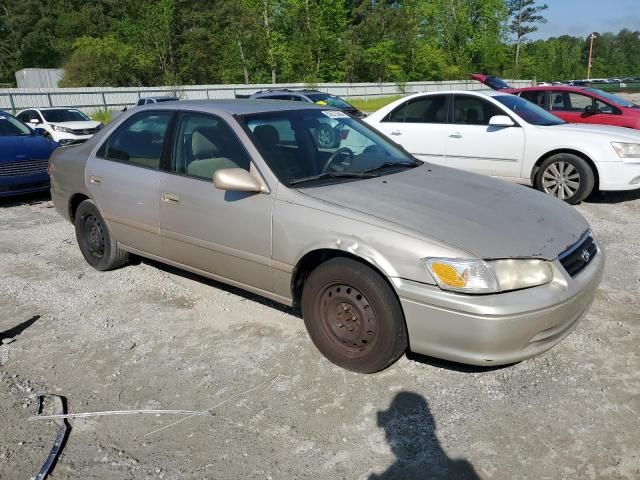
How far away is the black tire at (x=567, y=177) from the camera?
7070 millimetres

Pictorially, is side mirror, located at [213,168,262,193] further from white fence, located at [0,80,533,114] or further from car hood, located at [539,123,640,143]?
white fence, located at [0,80,533,114]

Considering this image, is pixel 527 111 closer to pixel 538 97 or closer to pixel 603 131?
pixel 603 131

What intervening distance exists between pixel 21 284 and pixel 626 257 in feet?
18.7

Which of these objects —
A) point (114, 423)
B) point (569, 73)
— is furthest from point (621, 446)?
point (569, 73)

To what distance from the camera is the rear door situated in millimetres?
8039

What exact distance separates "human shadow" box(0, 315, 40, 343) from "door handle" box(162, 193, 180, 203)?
4.48 feet

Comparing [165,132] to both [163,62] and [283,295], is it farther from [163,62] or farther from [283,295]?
[163,62]

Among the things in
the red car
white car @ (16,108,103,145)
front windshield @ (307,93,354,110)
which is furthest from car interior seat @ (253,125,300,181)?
white car @ (16,108,103,145)

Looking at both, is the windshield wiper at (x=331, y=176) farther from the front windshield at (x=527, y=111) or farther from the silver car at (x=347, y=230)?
the front windshield at (x=527, y=111)

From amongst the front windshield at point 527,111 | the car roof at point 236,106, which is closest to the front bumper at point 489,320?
the car roof at point 236,106

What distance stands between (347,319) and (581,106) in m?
9.74

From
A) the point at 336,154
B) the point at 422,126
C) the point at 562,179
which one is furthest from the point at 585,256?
the point at 422,126

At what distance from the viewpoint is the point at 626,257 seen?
5238mm

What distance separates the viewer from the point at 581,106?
10875 mm
